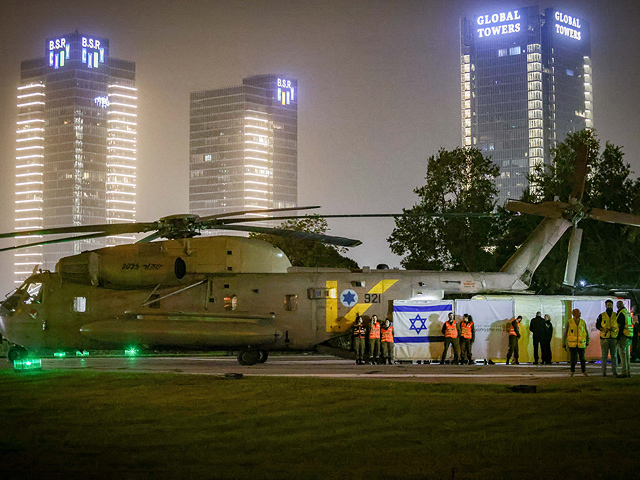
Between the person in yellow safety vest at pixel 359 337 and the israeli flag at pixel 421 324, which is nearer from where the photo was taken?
the person in yellow safety vest at pixel 359 337

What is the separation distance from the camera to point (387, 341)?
82.7 ft

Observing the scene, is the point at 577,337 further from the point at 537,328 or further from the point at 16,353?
the point at 16,353

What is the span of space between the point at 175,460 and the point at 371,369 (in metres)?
14.2

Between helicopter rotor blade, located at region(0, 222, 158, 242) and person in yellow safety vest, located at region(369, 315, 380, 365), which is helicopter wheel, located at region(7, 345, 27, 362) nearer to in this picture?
helicopter rotor blade, located at region(0, 222, 158, 242)

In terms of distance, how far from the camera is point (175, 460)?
901 centimetres

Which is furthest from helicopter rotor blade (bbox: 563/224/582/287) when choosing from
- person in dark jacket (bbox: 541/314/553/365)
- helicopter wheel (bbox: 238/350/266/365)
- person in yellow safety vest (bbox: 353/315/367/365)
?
helicopter wheel (bbox: 238/350/266/365)

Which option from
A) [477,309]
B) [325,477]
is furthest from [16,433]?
[477,309]

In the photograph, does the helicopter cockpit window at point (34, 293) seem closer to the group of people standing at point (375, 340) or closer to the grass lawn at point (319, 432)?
the grass lawn at point (319, 432)

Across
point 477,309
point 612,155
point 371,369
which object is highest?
point 612,155

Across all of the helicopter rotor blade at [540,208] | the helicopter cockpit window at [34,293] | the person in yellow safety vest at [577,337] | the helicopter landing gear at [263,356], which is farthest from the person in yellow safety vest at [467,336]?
the helicopter cockpit window at [34,293]

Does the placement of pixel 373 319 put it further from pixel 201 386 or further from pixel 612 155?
pixel 612 155

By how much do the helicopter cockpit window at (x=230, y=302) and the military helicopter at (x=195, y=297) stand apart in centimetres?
3

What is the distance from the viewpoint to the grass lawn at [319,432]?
28.2 ft

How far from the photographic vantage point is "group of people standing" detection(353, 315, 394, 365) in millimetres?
24812
